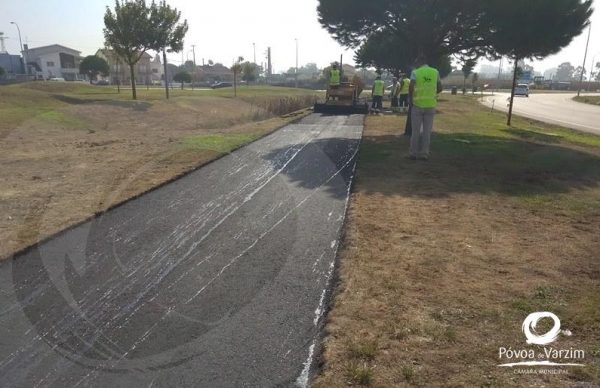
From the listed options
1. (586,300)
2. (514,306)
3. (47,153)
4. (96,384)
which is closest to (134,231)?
(96,384)

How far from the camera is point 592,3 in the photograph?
13.5 meters

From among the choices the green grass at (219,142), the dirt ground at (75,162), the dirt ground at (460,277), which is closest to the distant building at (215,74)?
the dirt ground at (75,162)

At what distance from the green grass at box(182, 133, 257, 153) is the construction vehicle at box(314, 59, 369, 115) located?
27.6 feet

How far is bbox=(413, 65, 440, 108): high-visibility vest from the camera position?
9.52 metres

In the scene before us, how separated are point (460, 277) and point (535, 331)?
2.97 feet

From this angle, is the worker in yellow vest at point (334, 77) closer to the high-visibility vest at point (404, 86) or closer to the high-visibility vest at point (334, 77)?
the high-visibility vest at point (334, 77)

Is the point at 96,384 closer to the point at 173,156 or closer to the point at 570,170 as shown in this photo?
the point at 173,156

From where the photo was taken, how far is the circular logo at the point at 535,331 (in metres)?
3.11

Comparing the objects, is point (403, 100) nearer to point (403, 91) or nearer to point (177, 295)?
point (403, 91)

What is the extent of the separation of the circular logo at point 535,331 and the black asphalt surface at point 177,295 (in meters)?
1.56

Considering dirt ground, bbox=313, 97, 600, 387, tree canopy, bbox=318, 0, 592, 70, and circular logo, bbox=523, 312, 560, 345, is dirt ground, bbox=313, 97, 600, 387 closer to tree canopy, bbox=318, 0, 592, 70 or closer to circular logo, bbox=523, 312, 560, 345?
circular logo, bbox=523, 312, 560, 345

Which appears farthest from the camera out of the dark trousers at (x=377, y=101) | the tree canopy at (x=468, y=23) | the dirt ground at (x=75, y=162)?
the dark trousers at (x=377, y=101)

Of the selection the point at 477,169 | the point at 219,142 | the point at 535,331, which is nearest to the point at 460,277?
the point at 535,331

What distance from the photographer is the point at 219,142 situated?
11734 millimetres
